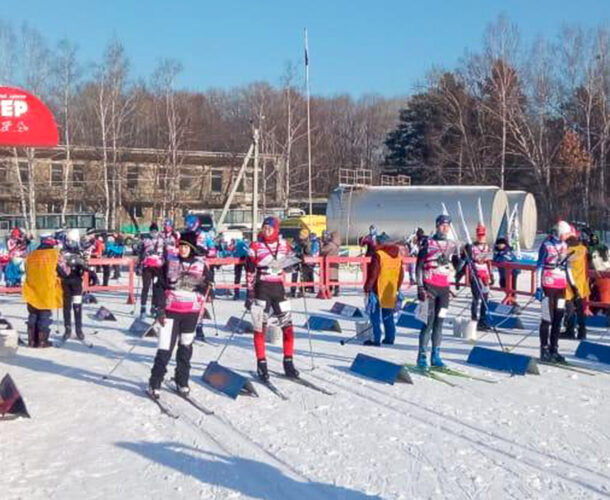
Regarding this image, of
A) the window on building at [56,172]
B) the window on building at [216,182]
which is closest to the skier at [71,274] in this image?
the window on building at [56,172]

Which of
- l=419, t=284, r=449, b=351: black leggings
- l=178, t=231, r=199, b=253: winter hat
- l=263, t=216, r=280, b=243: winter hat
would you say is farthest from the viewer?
l=419, t=284, r=449, b=351: black leggings

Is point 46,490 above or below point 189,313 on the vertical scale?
below

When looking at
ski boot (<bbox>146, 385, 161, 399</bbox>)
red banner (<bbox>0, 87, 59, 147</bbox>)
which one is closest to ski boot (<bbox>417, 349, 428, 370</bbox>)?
ski boot (<bbox>146, 385, 161, 399</bbox>)

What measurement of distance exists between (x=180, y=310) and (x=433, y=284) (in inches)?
132

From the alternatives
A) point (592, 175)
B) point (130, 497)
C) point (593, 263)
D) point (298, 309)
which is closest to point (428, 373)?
point (130, 497)

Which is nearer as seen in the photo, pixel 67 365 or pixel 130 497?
pixel 130 497

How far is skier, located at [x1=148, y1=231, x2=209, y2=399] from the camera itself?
8.69 meters

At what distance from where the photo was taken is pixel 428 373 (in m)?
10.1

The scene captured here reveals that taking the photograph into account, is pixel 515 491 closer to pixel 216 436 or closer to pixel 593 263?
pixel 216 436

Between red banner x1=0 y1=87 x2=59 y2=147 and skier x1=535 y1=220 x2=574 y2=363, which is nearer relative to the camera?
red banner x1=0 y1=87 x2=59 y2=147

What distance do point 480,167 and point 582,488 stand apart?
176 feet

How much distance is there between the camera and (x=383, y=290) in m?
13.0

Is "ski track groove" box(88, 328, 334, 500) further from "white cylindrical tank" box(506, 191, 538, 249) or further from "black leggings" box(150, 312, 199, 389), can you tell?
"white cylindrical tank" box(506, 191, 538, 249)

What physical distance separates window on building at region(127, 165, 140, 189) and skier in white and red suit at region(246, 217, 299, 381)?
157ft
